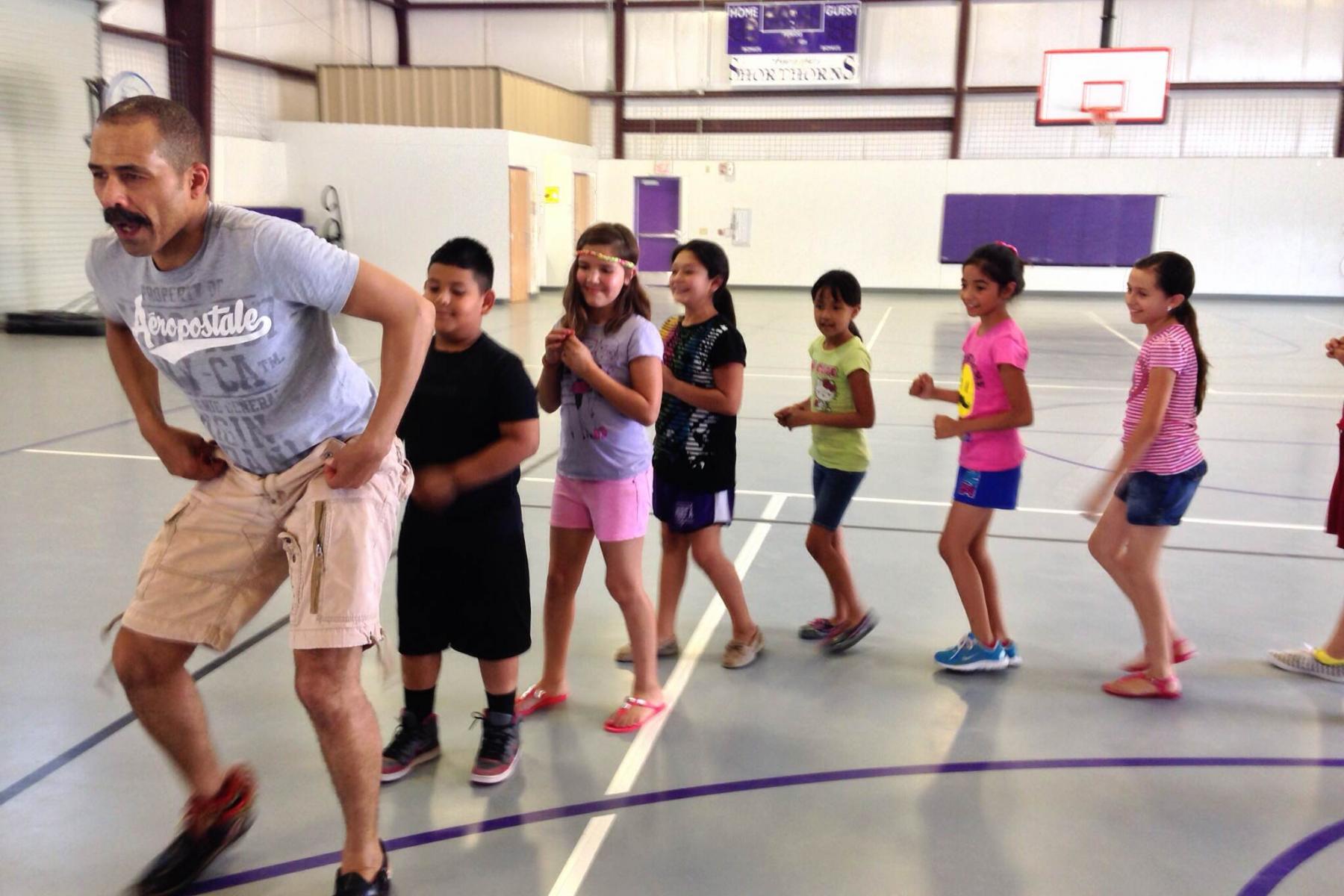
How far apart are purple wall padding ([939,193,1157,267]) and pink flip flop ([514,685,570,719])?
745 inches

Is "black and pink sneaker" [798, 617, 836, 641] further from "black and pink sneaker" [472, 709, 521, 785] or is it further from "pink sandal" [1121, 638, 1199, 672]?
"black and pink sneaker" [472, 709, 521, 785]

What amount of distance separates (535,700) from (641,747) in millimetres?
403

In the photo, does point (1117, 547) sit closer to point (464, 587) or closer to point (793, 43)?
point (464, 587)

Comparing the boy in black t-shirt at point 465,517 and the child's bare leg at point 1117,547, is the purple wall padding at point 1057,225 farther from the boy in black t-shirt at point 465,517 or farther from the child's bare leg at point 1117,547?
the boy in black t-shirt at point 465,517

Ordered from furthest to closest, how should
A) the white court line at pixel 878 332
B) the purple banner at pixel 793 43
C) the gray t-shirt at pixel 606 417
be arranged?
the purple banner at pixel 793 43 < the white court line at pixel 878 332 < the gray t-shirt at pixel 606 417

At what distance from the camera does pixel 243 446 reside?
7.29 feet

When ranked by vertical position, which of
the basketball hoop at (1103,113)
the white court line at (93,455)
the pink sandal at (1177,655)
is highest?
the basketball hoop at (1103,113)

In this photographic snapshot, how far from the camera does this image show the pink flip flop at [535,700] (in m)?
3.19

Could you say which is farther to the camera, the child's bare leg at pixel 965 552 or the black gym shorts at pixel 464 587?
the child's bare leg at pixel 965 552

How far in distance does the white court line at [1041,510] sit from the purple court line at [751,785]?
2196 mm

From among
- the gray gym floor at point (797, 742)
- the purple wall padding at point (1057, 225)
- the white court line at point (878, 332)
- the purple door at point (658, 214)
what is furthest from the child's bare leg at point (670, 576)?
the purple door at point (658, 214)

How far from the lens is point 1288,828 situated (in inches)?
102

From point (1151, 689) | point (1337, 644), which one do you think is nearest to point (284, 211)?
point (1151, 689)

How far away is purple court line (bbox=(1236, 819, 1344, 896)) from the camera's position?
2.35m
